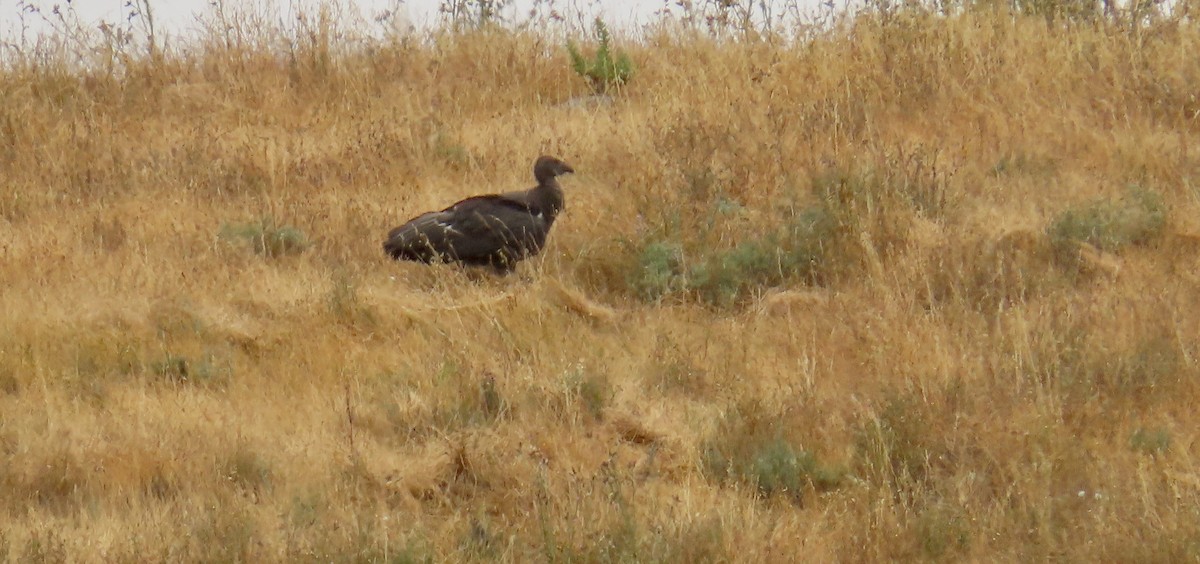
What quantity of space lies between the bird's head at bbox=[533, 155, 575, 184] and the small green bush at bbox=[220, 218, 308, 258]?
1.61 meters

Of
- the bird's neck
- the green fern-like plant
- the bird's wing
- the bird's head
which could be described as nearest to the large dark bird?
the bird's wing

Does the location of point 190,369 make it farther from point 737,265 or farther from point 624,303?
point 737,265

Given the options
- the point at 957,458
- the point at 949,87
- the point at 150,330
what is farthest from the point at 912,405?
the point at 949,87

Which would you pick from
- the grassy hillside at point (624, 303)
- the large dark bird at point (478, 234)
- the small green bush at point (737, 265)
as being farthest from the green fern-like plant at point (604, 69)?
the small green bush at point (737, 265)

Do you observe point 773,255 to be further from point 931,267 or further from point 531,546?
point 531,546

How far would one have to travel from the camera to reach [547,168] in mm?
10047

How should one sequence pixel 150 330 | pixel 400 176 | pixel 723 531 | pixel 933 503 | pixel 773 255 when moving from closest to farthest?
pixel 723 531 < pixel 933 503 < pixel 150 330 < pixel 773 255 < pixel 400 176

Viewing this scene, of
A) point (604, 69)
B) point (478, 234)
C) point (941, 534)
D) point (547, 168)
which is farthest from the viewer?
point (604, 69)

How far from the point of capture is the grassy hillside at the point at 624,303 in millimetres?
5969

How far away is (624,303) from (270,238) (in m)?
2.50

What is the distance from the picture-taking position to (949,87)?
11227 mm

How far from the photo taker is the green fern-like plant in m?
12.3

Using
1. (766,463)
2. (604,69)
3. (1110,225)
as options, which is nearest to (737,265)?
(1110,225)

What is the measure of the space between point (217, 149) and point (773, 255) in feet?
16.0
